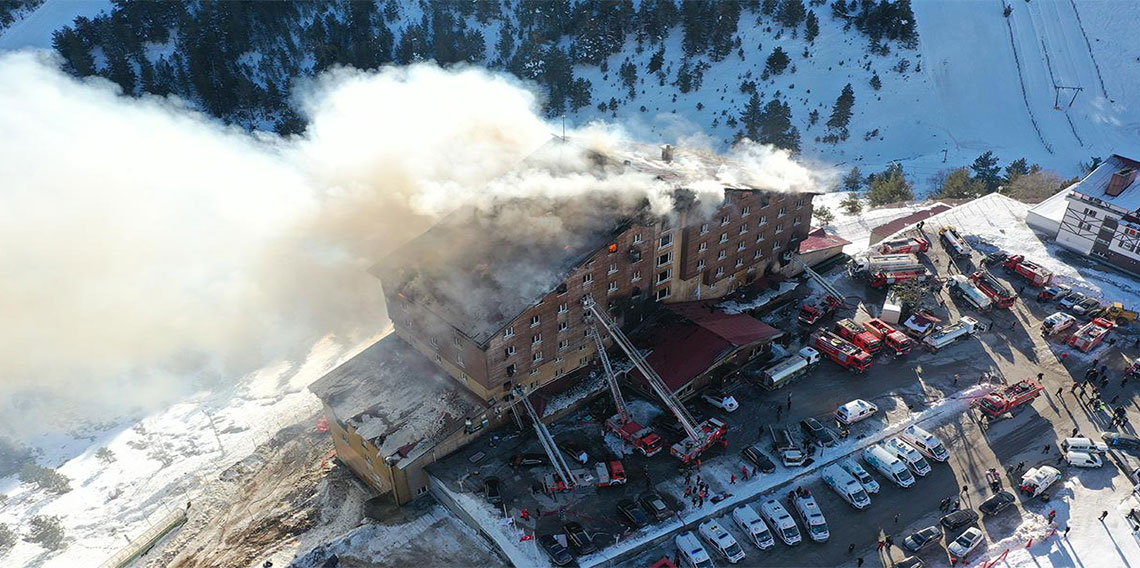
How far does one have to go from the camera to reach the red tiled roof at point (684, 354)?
161ft

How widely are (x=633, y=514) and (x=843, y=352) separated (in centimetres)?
2001

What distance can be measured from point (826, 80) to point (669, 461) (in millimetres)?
88192

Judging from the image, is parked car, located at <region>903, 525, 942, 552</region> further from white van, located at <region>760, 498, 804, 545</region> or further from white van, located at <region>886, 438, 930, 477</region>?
white van, located at <region>760, 498, 804, 545</region>

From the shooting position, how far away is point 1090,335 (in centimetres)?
5303

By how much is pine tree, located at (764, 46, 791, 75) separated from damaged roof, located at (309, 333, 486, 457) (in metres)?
85.7

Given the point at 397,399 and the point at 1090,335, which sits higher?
the point at 397,399

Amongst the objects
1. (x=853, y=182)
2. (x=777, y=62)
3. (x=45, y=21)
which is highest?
(x=45, y=21)

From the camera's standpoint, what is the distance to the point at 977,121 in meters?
113

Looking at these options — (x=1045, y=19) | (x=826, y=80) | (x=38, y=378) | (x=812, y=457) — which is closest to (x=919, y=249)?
(x=812, y=457)

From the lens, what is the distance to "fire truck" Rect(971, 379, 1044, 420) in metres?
47.2

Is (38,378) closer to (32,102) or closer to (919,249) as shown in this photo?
(32,102)

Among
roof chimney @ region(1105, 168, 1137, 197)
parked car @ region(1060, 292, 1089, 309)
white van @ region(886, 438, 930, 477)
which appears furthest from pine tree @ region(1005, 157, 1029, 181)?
white van @ region(886, 438, 930, 477)

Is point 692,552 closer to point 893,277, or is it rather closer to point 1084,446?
point 1084,446

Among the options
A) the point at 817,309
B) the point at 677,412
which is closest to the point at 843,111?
the point at 817,309
